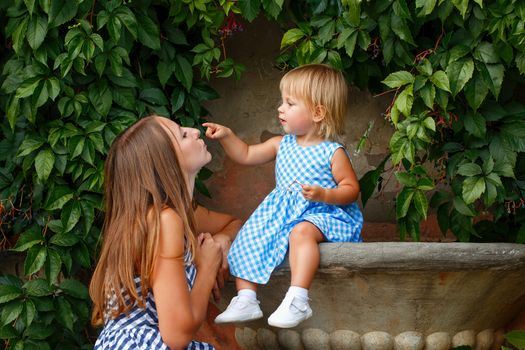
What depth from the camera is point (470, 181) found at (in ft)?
11.1

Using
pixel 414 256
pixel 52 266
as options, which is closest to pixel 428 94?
pixel 414 256

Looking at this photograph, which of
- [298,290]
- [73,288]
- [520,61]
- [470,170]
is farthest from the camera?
[73,288]

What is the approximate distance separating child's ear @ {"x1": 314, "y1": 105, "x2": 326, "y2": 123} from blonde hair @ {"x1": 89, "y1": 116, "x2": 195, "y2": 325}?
55 centimetres

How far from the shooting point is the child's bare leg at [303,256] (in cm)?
305

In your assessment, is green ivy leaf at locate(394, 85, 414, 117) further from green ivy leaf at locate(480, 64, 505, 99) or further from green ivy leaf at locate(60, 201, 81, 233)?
green ivy leaf at locate(60, 201, 81, 233)

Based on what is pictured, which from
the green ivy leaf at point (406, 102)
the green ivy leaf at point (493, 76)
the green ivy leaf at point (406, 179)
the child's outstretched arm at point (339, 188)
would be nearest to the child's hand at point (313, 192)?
the child's outstretched arm at point (339, 188)

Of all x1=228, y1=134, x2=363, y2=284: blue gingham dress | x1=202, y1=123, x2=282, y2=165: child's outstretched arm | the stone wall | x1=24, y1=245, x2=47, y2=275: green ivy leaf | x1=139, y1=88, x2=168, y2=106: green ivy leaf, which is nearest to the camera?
x1=228, y1=134, x2=363, y2=284: blue gingham dress

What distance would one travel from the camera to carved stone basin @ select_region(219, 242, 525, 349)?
3020 mm

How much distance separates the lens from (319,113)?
3.45 m

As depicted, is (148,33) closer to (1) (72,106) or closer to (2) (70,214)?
(1) (72,106)

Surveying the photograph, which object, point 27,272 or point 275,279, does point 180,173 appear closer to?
point 275,279

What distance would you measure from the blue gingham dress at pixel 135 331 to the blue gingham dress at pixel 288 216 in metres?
0.24

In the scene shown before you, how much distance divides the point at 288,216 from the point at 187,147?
429 millimetres

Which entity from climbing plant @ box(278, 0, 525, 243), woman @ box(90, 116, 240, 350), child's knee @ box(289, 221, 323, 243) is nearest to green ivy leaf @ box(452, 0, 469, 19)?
climbing plant @ box(278, 0, 525, 243)
